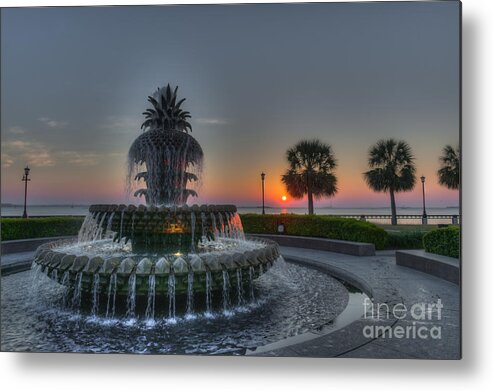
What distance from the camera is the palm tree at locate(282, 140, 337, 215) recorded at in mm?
22172

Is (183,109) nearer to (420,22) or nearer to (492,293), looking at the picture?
(420,22)

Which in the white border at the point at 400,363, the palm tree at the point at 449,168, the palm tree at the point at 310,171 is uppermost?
the palm tree at the point at 310,171

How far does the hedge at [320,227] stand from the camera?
11.4 meters

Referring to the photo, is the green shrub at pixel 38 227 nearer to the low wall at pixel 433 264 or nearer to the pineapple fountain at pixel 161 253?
the pineapple fountain at pixel 161 253

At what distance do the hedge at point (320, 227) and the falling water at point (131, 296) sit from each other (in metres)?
9.15

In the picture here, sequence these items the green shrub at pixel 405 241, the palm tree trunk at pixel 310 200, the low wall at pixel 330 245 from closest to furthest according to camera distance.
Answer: the low wall at pixel 330 245 → the green shrub at pixel 405 241 → the palm tree trunk at pixel 310 200

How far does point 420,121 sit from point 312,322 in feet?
12.8

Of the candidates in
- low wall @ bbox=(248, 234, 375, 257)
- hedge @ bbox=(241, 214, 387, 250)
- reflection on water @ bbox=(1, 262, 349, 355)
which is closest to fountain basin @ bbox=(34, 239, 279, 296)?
reflection on water @ bbox=(1, 262, 349, 355)

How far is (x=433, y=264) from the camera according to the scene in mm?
6801

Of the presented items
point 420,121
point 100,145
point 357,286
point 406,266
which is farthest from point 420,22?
point 100,145

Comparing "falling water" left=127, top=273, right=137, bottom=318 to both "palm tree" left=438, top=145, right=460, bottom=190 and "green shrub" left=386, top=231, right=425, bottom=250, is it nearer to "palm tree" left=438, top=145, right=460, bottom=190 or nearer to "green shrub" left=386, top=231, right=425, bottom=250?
"palm tree" left=438, top=145, right=460, bottom=190

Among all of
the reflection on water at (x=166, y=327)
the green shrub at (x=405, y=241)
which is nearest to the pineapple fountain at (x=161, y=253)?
the reflection on water at (x=166, y=327)

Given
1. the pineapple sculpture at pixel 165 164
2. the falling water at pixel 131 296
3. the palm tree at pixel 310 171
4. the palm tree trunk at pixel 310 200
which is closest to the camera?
the falling water at pixel 131 296

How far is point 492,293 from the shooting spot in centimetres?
409
